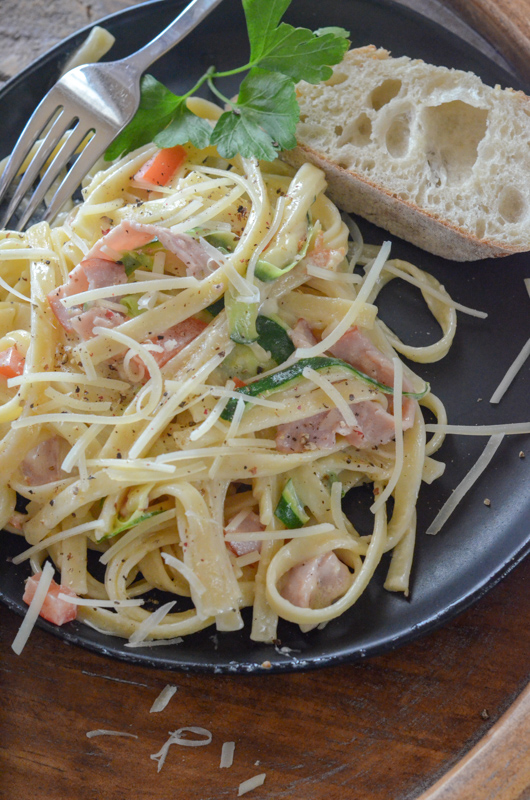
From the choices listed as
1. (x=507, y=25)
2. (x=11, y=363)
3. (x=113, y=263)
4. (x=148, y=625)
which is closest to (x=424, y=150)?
(x=507, y=25)

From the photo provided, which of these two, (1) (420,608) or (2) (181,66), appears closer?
(1) (420,608)

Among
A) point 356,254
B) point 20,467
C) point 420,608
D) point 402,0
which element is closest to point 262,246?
point 356,254

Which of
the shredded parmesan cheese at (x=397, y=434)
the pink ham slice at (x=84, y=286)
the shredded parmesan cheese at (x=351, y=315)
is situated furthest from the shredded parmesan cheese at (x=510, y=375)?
the pink ham slice at (x=84, y=286)

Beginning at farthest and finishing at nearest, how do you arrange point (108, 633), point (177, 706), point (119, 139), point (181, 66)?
point (181, 66), point (119, 139), point (177, 706), point (108, 633)

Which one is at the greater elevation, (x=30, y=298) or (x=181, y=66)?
(x=181, y=66)

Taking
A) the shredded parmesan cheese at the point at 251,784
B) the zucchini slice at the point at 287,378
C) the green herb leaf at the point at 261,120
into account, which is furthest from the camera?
the green herb leaf at the point at 261,120

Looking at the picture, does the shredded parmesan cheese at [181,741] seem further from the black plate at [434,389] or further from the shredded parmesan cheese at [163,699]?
the black plate at [434,389]

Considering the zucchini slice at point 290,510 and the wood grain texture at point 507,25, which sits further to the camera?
the wood grain texture at point 507,25

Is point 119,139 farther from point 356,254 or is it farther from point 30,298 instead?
point 356,254
